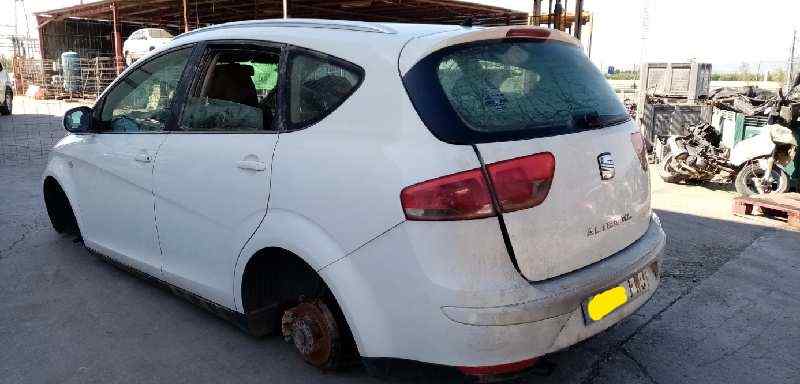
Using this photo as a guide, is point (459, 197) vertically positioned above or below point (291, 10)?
below

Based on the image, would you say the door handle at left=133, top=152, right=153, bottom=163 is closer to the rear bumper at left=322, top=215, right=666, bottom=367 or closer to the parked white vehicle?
the rear bumper at left=322, top=215, right=666, bottom=367

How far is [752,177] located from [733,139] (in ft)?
4.50

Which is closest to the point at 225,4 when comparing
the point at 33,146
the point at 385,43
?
the point at 33,146

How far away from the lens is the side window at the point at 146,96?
3.19 metres

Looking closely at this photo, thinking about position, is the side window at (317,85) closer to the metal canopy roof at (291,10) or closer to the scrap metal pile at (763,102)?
the scrap metal pile at (763,102)

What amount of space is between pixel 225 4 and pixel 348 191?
63.0 ft

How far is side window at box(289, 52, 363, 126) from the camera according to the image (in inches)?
91.0

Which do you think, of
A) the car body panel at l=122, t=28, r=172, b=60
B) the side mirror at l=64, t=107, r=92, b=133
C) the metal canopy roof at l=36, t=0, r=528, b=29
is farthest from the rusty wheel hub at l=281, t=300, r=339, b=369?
the car body panel at l=122, t=28, r=172, b=60

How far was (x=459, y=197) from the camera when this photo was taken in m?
1.94

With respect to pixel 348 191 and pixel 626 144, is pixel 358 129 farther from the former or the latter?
pixel 626 144

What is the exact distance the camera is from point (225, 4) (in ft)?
63.5

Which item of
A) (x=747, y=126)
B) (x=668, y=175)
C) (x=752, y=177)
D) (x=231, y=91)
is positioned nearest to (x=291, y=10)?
(x=668, y=175)

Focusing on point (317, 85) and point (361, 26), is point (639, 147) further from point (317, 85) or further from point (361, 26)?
point (317, 85)

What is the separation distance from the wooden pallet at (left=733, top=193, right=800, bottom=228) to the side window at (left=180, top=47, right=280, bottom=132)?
530cm
